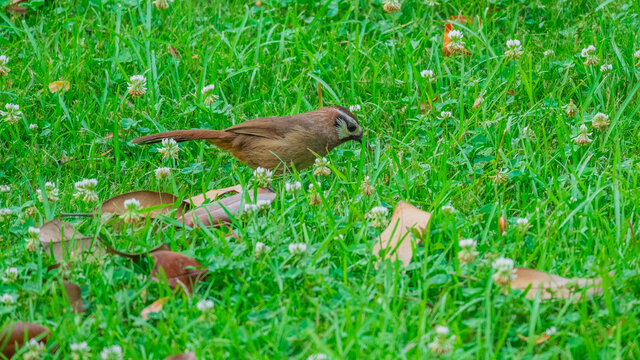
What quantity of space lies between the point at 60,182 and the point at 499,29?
3.65 meters

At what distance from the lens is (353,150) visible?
19.1ft

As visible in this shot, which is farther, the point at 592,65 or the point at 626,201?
the point at 592,65

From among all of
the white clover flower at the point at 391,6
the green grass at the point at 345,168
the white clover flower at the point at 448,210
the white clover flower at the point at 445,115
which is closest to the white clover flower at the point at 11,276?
the green grass at the point at 345,168

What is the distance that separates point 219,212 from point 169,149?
0.97 meters

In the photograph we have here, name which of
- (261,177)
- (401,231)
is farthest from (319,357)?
(261,177)

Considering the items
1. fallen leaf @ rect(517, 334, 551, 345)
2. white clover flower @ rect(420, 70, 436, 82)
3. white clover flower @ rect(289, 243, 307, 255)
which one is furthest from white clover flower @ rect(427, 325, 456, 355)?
white clover flower @ rect(420, 70, 436, 82)

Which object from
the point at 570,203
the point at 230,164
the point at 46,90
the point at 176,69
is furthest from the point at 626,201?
the point at 46,90

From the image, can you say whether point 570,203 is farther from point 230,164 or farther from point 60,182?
point 60,182

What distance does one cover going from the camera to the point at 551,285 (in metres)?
3.71

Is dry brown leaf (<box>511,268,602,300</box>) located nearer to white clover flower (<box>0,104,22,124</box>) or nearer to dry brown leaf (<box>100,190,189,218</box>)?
dry brown leaf (<box>100,190,189,218</box>)

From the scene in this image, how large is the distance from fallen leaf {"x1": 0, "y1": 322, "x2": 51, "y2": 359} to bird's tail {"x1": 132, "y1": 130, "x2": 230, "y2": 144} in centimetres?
209

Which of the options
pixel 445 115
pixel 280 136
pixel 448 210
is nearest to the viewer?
pixel 448 210

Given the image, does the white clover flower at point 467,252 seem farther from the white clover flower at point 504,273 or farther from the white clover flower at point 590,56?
the white clover flower at point 590,56

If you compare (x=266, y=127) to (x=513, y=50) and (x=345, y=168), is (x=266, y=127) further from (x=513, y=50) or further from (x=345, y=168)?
(x=513, y=50)
